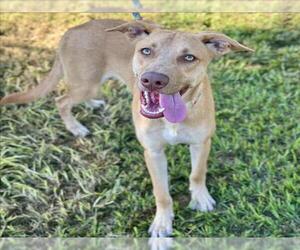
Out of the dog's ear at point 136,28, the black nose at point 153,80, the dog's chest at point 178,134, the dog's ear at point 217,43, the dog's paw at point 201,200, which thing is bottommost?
the dog's paw at point 201,200

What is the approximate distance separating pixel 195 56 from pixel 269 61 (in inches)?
93.0

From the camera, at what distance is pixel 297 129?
5086mm

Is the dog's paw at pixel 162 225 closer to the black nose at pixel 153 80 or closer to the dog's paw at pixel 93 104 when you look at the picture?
the black nose at pixel 153 80

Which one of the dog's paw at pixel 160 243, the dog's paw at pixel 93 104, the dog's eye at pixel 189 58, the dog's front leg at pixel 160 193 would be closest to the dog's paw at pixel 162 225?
the dog's front leg at pixel 160 193

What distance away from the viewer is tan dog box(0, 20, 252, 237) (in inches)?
144

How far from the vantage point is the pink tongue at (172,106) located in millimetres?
3652

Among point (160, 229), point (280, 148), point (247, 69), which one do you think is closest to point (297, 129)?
point (280, 148)

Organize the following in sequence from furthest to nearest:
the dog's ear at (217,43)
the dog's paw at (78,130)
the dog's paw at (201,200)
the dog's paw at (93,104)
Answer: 1. the dog's paw at (93,104)
2. the dog's paw at (78,130)
3. the dog's paw at (201,200)
4. the dog's ear at (217,43)

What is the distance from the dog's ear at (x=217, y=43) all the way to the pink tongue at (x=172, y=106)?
0.39m

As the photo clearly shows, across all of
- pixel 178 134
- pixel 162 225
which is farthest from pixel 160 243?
pixel 178 134

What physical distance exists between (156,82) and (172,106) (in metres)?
0.26

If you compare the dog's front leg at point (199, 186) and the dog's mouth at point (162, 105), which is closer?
the dog's mouth at point (162, 105)

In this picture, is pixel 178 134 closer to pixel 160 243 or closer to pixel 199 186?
pixel 199 186

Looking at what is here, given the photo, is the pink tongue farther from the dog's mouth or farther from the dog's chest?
the dog's chest
